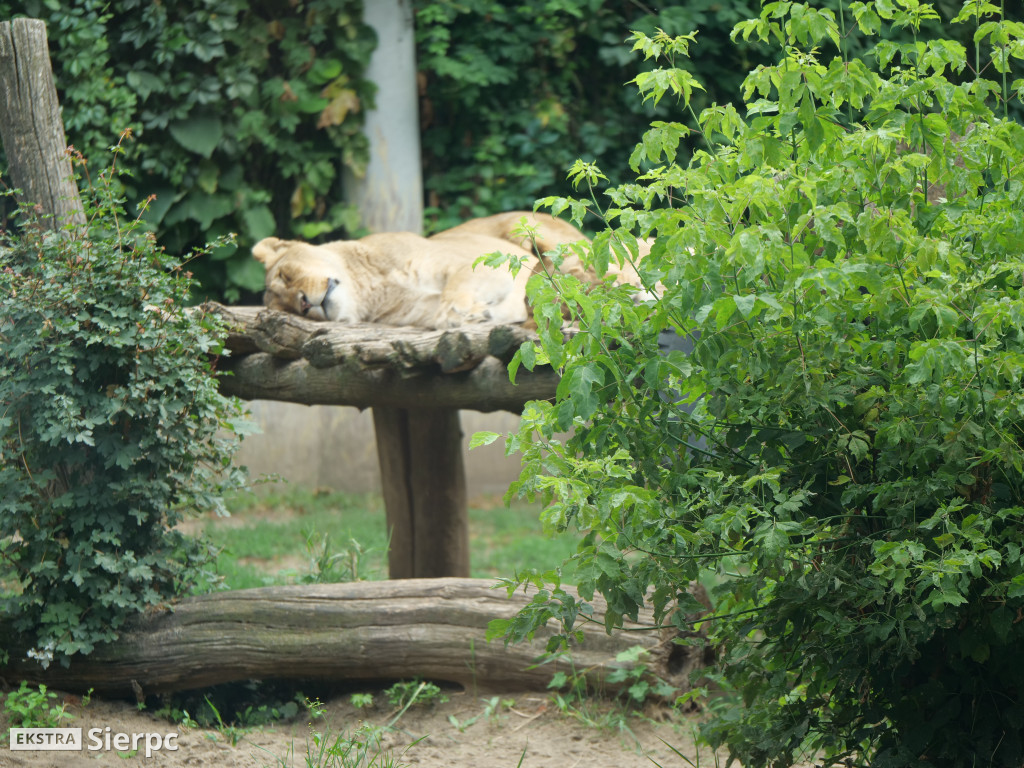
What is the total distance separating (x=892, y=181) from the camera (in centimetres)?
209

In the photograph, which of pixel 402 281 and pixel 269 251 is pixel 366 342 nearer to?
pixel 402 281

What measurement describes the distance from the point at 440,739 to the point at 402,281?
7.44ft

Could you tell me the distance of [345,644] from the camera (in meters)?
3.58

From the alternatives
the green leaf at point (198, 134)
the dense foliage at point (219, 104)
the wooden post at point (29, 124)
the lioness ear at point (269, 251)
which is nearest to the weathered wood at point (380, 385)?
the wooden post at point (29, 124)

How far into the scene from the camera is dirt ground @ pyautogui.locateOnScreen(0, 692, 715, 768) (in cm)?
309

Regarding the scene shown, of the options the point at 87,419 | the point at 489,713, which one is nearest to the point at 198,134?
the point at 87,419

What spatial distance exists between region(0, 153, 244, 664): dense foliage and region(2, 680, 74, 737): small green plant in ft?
0.45

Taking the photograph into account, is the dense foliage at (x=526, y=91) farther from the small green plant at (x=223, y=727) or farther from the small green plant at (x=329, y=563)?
the small green plant at (x=223, y=727)

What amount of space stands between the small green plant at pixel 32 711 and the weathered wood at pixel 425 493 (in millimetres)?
1872

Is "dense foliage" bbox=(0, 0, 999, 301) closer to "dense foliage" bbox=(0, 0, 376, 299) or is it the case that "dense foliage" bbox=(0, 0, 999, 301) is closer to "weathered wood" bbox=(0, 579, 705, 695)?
"dense foliage" bbox=(0, 0, 376, 299)

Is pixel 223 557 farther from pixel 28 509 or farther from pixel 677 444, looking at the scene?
pixel 677 444

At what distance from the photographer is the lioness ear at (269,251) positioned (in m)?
5.13

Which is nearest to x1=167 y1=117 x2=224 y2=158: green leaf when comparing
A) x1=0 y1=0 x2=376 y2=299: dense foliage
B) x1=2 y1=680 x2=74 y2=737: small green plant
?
x1=0 y1=0 x2=376 y2=299: dense foliage

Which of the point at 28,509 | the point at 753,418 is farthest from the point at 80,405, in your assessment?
the point at 753,418
